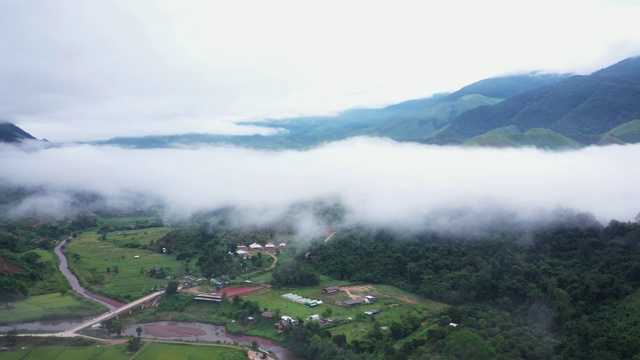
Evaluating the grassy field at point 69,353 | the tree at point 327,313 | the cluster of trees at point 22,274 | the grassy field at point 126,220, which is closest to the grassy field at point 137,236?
the grassy field at point 126,220

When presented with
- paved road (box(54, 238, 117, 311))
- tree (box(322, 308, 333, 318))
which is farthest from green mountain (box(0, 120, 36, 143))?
tree (box(322, 308, 333, 318))

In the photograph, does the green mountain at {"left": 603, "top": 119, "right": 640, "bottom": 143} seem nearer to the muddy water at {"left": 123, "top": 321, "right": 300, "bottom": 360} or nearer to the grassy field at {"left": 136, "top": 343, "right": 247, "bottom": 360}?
the muddy water at {"left": 123, "top": 321, "right": 300, "bottom": 360}

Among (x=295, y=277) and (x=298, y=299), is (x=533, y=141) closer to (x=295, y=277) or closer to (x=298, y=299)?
(x=295, y=277)

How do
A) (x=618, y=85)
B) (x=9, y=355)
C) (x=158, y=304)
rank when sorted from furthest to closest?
(x=618, y=85) → (x=158, y=304) → (x=9, y=355)

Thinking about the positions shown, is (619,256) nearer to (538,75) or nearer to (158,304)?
(158,304)

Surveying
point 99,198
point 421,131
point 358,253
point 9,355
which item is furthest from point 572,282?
point 421,131

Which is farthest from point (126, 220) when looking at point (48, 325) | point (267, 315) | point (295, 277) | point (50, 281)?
point (267, 315)
